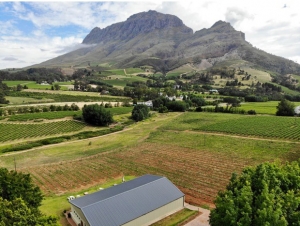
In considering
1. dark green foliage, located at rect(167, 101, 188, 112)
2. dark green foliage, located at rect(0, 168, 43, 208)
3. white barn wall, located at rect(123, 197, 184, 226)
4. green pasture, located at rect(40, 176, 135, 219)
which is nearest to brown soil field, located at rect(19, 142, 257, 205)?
green pasture, located at rect(40, 176, 135, 219)

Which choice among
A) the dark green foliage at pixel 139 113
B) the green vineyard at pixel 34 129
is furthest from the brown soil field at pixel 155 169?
the dark green foliage at pixel 139 113

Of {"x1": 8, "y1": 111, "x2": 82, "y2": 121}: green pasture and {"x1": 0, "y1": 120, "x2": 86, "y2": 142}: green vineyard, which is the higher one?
{"x1": 8, "y1": 111, "x2": 82, "y2": 121}: green pasture

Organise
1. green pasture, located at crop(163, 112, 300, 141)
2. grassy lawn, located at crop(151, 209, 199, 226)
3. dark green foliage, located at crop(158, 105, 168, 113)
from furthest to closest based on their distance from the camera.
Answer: dark green foliage, located at crop(158, 105, 168, 113) → green pasture, located at crop(163, 112, 300, 141) → grassy lawn, located at crop(151, 209, 199, 226)

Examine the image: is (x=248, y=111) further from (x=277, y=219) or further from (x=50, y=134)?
(x=277, y=219)

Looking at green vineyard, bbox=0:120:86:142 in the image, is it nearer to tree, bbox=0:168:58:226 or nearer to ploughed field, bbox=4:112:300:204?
ploughed field, bbox=4:112:300:204

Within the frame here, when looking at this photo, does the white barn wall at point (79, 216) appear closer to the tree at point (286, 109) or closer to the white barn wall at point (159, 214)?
the white barn wall at point (159, 214)

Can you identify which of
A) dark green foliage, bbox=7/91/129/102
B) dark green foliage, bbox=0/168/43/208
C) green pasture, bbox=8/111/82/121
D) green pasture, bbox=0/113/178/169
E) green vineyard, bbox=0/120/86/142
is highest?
dark green foliage, bbox=7/91/129/102

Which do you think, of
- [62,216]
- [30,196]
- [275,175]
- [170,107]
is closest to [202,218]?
[275,175]

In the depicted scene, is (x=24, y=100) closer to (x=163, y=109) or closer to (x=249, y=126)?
(x=163, y=109)
